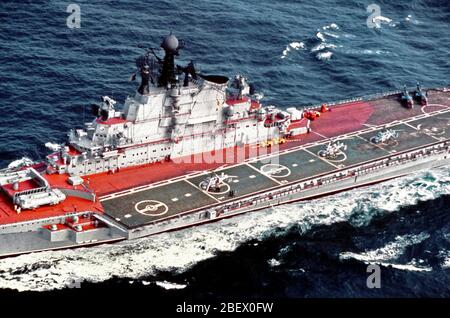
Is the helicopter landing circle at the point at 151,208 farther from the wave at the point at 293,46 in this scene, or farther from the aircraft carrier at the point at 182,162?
the wave at the point at 293,46

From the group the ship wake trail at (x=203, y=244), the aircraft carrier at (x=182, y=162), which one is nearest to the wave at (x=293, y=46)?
the aircraft carrier at (x=182, y=162)

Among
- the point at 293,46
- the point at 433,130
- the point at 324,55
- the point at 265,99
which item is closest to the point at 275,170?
the point at 265,99

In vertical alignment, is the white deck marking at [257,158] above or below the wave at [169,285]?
above

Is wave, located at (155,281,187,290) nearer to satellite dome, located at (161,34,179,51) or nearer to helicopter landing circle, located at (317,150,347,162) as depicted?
satellite dome, located at (161,34,179,51)

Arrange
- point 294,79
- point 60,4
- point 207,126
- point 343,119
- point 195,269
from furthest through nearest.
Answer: point 60,4 < point 294,79 < point 343,119 < point 207,126 < point 195,269

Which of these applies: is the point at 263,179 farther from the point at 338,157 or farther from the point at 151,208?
the point at 151,208
